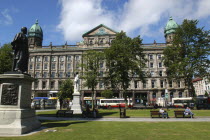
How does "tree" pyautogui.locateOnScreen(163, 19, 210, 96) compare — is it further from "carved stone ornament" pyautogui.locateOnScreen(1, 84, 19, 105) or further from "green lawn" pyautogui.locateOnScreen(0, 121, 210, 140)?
"carved stone ornament" pyautogui.locateOnScreen(1, 84, 19, 105)

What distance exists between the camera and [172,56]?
3612 centimetres

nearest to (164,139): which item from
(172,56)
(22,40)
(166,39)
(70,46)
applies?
(22,40)

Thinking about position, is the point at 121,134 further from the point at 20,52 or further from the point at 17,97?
the point at 20,52

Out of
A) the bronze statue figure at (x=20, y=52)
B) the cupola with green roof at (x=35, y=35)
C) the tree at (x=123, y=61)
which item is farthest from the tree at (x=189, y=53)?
the cupola with green roof at (x=35, y=35)

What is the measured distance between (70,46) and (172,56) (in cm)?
3958

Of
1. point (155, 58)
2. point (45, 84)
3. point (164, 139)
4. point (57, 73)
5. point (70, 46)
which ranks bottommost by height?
point (164, 139)

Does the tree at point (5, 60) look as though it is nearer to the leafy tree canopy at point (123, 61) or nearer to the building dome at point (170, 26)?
the leafy tree canopy at point (123, 61)

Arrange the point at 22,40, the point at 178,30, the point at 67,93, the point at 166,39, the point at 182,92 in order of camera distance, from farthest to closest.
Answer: the point at 166,39 → the point at 182,92 → the point at 67,93 → the point at 178,30 → the point at 22,40

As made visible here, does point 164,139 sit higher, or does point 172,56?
point 172,56

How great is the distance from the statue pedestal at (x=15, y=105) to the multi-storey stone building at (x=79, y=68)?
48318 mm

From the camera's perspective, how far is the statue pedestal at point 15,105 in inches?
336

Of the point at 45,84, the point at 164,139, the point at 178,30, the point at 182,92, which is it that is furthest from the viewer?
the point at 45,84

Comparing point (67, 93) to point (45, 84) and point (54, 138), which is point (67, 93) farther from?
point (54, 138)

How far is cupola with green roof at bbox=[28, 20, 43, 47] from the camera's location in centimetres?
6969
